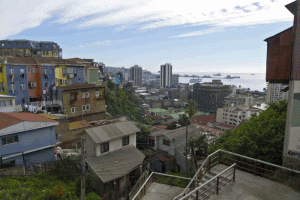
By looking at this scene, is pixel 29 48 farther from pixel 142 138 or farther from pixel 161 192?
pixel 161 192

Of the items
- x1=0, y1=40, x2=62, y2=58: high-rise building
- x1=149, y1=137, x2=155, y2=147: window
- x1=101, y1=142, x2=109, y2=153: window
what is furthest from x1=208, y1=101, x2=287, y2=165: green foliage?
x1=0, y1=40, x2=62, y2=58: high-rise building

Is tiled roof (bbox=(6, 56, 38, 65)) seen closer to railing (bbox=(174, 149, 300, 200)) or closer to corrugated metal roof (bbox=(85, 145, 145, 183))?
corrugated metal roof (bbox=(85, 145, 145, 183))

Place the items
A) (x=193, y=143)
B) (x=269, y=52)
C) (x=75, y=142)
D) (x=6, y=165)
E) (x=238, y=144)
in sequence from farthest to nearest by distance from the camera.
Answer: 1. (x=193, y=143)
2. (x=75, y=142)
3. (x=6, y=165)
4. (x=238, y=144)
5. (x=269, y=52)

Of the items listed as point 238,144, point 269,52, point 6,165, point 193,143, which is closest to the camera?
point 269,52

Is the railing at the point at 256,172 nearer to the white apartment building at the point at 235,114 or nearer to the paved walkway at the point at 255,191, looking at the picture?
the paved walkway at the point at 255,191

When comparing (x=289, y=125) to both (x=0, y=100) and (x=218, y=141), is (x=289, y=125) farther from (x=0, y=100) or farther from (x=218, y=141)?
(x=0, y=100)

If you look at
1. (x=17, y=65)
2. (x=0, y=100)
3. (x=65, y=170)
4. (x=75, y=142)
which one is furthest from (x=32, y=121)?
(x=17, y=65)
